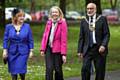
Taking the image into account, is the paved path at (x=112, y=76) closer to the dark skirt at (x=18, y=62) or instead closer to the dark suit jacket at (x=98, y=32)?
the dark suit jacket at (x=98, y=32)

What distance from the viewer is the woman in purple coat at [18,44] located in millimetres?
11297

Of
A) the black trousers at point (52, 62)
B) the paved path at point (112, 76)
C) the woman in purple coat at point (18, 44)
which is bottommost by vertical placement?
the paved path at point (112, 76)

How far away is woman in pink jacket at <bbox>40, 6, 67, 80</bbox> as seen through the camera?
11.3 m

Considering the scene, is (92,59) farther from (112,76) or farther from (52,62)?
(112,76)

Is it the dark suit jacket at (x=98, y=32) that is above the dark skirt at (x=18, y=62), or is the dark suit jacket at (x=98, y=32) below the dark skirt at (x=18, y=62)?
above

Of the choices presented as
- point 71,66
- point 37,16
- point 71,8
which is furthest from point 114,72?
point 71,8

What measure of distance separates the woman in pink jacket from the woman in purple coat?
362 mm

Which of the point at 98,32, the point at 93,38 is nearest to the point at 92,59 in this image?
the point at 93,38

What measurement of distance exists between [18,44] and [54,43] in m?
0.82

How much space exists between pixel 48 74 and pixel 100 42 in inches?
54.7

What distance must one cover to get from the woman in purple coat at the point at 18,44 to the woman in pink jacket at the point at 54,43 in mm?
362

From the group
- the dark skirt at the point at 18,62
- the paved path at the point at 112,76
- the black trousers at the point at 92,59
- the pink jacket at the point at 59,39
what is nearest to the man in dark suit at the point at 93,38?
the black trousers at the point at 92,59

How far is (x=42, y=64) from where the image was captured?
60.9 ft

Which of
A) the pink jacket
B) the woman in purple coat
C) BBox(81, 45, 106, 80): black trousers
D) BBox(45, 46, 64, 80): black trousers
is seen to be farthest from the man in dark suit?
the woman in purple coat
